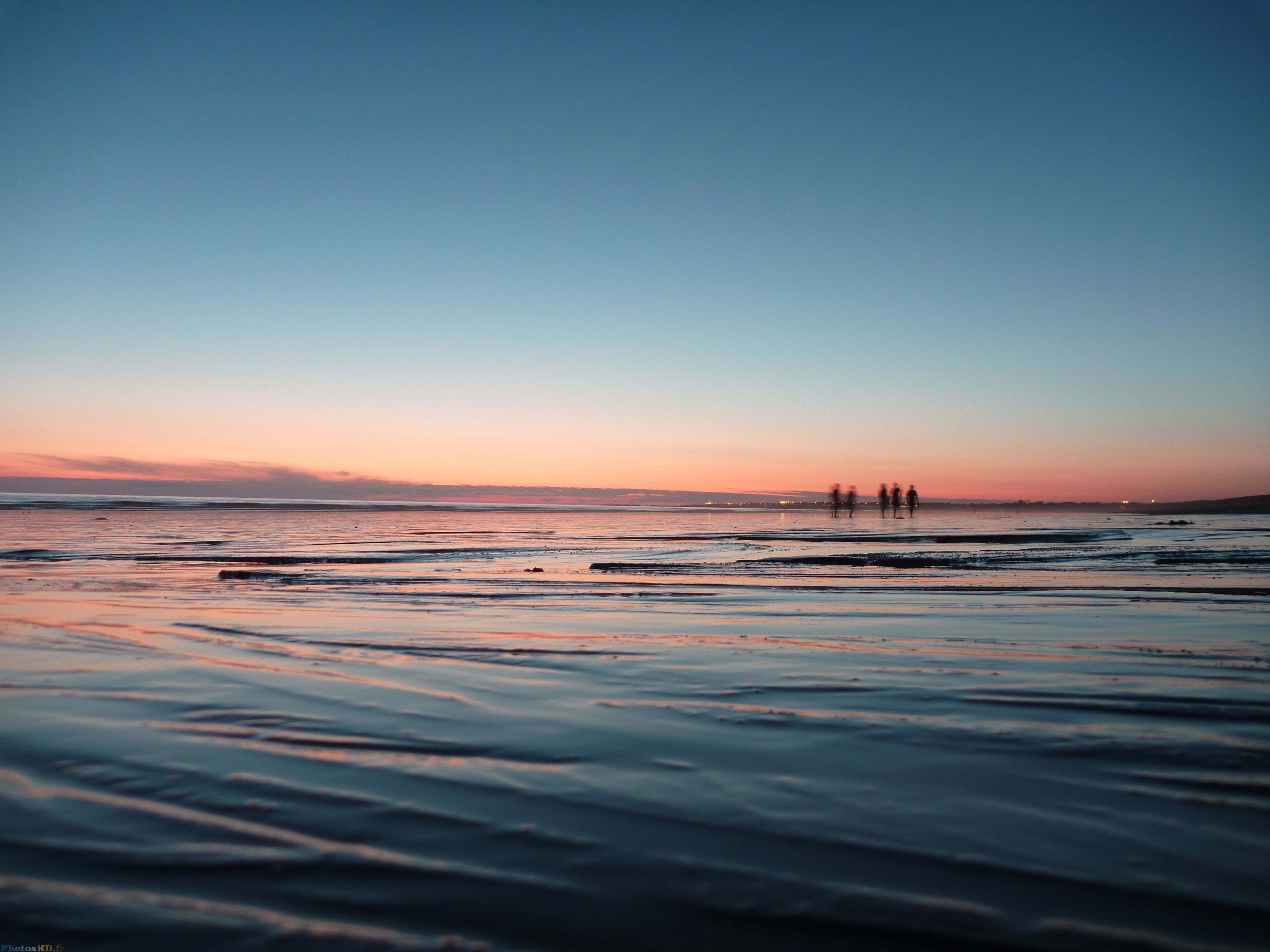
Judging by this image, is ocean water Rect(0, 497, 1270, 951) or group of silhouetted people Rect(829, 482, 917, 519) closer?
ocean water Rect(0, 497, 1270, 951)

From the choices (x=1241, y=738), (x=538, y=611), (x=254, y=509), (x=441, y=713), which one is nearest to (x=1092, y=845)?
(x=1241, y=738)

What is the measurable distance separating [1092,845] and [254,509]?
293 ft

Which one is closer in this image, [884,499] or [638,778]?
[638,778]

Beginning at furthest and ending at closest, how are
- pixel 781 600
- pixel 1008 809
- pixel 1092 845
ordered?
pixel 781 600 → pixel 1008 809 → pixel 1092 845

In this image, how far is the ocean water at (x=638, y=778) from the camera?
2.18 m

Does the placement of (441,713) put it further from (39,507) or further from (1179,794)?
(39,507)

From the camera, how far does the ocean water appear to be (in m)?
2.18

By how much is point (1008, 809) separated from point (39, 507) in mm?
81077

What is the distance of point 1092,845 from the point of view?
8.50 feet

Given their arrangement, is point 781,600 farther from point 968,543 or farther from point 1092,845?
point 968,543

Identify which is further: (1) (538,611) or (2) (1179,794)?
(1) (538,611)

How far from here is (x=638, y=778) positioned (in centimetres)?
330

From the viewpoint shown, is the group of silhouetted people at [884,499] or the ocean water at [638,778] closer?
the ocean water at [638,778]

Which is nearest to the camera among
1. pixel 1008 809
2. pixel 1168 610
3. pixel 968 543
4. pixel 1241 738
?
pixel 1008 809
